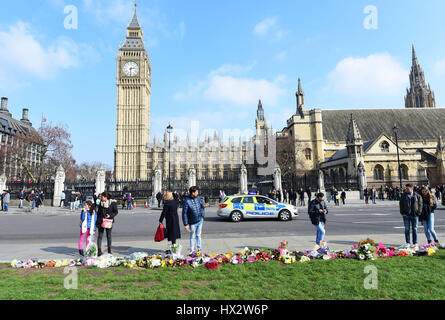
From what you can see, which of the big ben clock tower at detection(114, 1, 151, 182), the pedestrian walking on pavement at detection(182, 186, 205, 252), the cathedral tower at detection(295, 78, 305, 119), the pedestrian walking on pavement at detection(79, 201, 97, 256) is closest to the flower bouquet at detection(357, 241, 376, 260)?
the pedestrian walking on pavement at detection(182, 186, 205, 252)

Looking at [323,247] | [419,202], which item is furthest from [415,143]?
[323,247]

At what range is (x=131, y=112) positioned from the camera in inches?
2820

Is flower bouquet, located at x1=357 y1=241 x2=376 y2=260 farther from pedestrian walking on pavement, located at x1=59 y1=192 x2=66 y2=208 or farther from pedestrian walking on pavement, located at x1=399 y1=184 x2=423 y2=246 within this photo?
pedestrian walking on pavement, located at x1=59 y1=192 x2=66 y2=208

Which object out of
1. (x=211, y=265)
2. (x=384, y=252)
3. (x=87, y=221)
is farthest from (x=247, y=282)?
(x=87, y=221)

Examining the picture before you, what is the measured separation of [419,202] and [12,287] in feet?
30.8

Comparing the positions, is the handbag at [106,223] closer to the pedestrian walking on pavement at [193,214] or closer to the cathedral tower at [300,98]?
the pedestrian walking on pavement at [193,214]

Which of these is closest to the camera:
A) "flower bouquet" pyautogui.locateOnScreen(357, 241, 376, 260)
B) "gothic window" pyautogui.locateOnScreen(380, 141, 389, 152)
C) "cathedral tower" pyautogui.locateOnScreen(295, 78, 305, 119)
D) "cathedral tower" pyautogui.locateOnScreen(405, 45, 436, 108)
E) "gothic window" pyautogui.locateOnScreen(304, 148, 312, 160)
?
"flower bouquet" pyautogui.locateOnScreen(357, 241, 376, 260)

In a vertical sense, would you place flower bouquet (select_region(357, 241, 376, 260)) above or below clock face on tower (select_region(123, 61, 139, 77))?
below

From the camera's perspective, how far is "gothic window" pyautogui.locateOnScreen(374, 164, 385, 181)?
3712 cm

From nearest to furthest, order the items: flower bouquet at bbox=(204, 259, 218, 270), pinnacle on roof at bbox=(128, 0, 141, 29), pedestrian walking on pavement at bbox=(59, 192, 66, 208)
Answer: flower bouquet at bbox=(204, 259, 218, 270), pedestrian walking on pavement at bbox=(59, 192, 66, 208), pinnacle on roof at bbox=(128, 0, 141, 29)

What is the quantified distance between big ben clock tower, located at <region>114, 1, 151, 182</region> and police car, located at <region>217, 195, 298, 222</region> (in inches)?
2398

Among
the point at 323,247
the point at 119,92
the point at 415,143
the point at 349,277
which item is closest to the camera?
the point at 349,277
